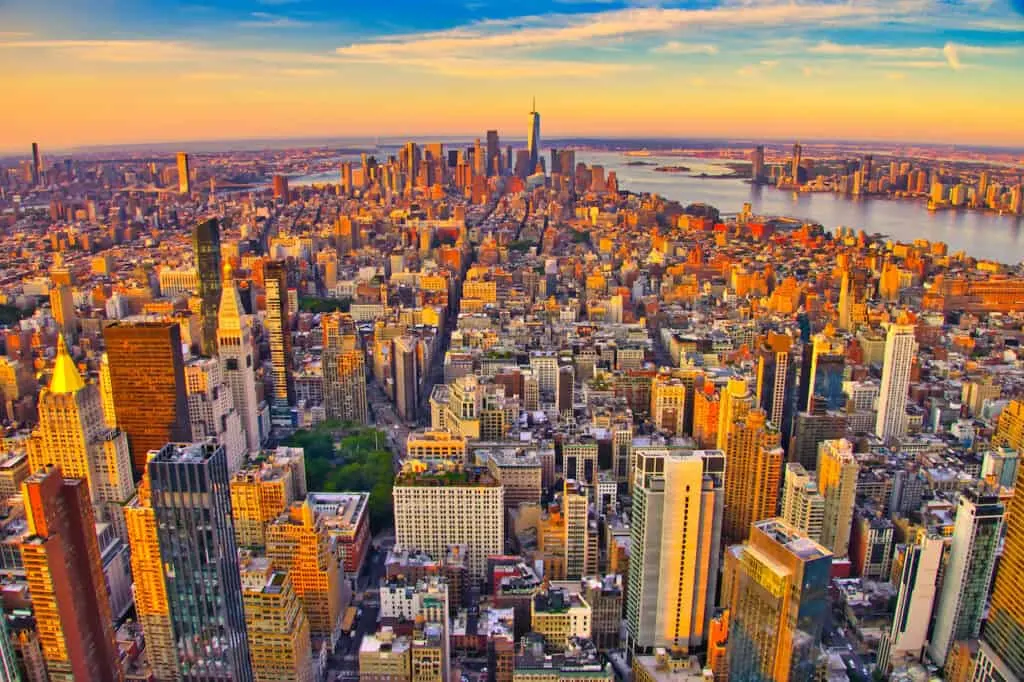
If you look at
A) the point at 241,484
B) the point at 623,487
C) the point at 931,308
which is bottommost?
the point at 623,487

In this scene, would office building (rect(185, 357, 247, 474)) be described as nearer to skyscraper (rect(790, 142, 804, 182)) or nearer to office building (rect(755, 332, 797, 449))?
office building (rect(755, 332, 797, 449))

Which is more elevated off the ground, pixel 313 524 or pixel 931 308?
pixel 931 308

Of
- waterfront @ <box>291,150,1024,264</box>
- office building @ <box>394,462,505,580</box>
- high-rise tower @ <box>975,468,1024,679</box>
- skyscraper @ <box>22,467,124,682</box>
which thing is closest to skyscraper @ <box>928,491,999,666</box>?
high-rise tower @ <box>975,468,1024,679</box>

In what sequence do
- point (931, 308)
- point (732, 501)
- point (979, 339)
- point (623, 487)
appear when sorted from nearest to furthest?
point (732, 501) < point (623, 487) < point (979, 339) < point (931, 308)

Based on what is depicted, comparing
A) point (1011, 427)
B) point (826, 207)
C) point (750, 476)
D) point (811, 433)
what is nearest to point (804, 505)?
point (750, 476)

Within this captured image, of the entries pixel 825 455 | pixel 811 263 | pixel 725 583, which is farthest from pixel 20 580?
pixel 811 263

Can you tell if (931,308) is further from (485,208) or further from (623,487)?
(485,208)

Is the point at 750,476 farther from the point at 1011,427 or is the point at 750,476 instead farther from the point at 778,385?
the point at 1011,427

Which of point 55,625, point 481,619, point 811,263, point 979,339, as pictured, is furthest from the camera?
point 811,263
